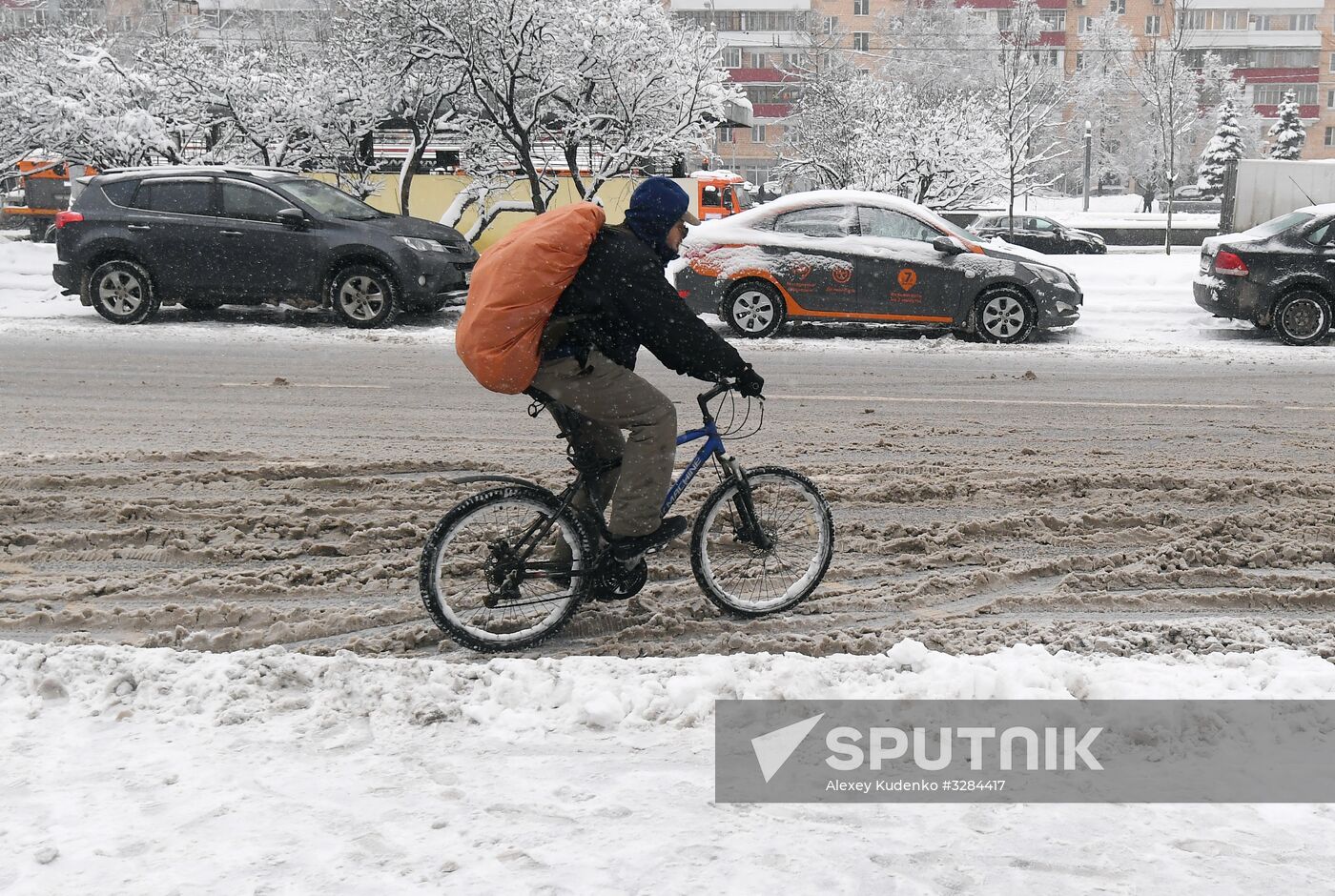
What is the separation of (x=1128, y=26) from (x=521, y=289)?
85495mm

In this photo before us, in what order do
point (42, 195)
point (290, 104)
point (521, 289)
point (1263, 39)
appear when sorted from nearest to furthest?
1. point (521, 289)
2. point (290, 104)
3. point (42, 195)
4. point (1263, 39)

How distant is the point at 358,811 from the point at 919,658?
1.95 meters

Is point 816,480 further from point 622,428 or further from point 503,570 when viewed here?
point 503,570

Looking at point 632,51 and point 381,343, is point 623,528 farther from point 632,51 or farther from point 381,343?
point 632,51

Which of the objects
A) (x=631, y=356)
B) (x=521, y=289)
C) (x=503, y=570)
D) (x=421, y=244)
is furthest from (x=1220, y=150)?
(x=521, y=289)

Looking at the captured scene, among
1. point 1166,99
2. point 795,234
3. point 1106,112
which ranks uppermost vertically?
point 1106,112

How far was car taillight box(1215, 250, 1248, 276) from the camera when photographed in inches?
546

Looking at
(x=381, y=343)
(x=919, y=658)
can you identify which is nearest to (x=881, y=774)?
(x=919, y=658)

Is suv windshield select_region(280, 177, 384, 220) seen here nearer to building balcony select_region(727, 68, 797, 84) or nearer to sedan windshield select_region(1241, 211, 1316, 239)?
sedan windshield select_region(1241, 211, 1316, 239)

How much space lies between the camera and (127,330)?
45.5 ft

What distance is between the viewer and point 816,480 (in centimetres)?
702

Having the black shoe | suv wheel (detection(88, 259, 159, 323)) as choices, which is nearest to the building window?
suv wheel (detection(88, 259, 159, 323))

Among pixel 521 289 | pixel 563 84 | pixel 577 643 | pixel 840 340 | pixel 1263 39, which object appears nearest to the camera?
pixel 521 289

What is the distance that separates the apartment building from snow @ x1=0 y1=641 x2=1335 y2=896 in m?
76.2
